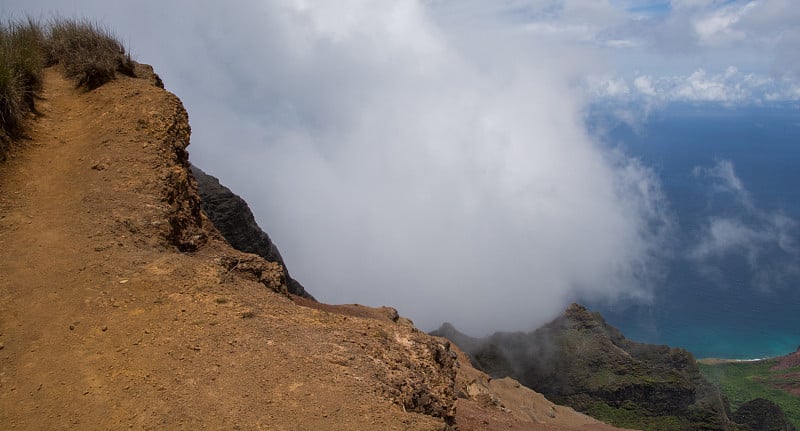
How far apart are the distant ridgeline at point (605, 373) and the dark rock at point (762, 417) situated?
0.24 meters

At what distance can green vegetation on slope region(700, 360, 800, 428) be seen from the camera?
2478 inches

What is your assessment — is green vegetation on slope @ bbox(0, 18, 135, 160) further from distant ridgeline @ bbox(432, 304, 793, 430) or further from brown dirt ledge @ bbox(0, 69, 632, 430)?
distant ridgeline @ bbox(432, 304, 793, 430)

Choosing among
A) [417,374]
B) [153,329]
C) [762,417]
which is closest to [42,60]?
[153,329]

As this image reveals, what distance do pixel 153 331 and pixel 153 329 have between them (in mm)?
43

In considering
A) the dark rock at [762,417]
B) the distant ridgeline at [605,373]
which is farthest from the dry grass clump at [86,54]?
the dark rock at [762,417]

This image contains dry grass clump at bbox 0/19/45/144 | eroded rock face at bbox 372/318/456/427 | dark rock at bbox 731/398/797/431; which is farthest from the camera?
dark rock at bbox 731/398/797/431

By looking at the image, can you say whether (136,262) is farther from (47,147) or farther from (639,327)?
(639,327)

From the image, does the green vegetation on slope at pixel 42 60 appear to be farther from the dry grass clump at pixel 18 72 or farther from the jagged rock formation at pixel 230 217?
the jagged rock formation at pixel 230 217

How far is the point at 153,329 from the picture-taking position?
23.1 feet

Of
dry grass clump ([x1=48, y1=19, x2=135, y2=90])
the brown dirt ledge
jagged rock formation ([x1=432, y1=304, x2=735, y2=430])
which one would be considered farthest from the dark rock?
dry grass clump ([x1=48, y1=19, x2=135, y2=90])

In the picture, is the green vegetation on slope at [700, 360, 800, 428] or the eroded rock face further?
the green vegetation on slope at [700, 360, 800, 428]

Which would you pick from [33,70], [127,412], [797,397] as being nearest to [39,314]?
[127,412]

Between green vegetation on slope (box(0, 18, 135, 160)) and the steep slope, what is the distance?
2.69 ft

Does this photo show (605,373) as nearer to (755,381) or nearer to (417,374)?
(755,381)
